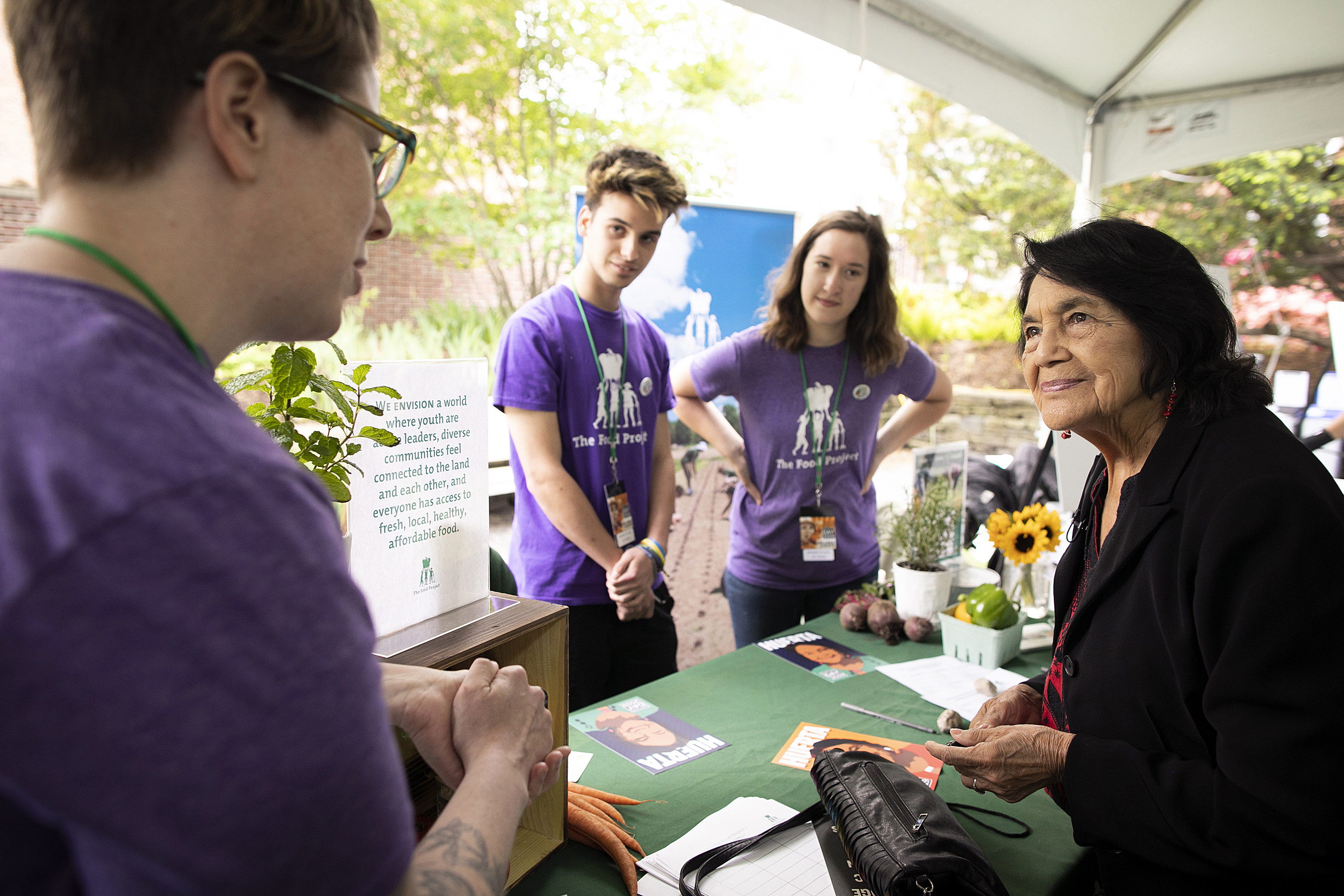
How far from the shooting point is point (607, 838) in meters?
1.24

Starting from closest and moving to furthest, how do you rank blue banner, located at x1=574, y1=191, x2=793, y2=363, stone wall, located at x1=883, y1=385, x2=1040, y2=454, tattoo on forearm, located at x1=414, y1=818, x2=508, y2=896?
tattoo on forearm, located at x1=414, y1=818, x2=508, y2=896 → blue banner, located at x1=574, y1=191, x2=793, y2=363 → stone wall, located at x1=883, y1=385, x2=1040, y2=454

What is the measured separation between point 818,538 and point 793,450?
0.33m

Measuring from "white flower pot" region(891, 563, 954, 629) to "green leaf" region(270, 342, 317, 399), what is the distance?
179 cm

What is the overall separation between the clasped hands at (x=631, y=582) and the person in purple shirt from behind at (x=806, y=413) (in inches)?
21.2

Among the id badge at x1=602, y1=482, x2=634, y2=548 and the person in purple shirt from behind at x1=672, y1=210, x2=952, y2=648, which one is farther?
the person in purple shirt from behind at x1=672, y1=210, x2=952, y2=648

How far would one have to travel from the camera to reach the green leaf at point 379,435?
1.03 meters

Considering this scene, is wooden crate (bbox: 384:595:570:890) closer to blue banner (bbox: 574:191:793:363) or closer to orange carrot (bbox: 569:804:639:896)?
orange carrot (bbox: 569:804:639:896)

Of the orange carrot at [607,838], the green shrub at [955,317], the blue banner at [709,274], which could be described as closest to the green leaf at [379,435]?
the orange carrot at [607,838]

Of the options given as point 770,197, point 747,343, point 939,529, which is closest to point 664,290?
point 747,343

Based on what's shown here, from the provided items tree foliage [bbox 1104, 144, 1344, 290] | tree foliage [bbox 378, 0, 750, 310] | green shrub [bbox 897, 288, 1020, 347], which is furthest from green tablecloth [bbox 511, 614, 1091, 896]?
tree foliage [bbox 1104, 144, 1344, 290]

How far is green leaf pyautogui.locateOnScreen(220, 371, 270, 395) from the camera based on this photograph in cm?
98

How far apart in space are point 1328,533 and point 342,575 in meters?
1.22

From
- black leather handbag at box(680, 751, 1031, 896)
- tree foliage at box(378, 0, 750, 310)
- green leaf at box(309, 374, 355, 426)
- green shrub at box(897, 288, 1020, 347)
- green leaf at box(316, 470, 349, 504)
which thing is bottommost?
black leather handbag at box(680, 751, 1031, 896)

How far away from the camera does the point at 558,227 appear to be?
6531 millimetres
